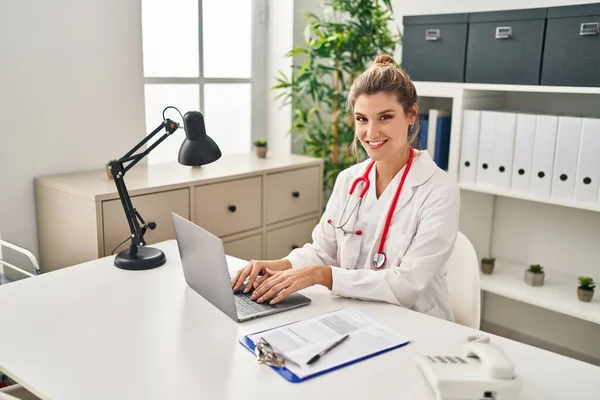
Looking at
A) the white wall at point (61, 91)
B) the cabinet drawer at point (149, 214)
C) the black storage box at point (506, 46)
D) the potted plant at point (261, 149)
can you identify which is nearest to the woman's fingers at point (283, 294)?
the cabinet drawer at point (149, 214)

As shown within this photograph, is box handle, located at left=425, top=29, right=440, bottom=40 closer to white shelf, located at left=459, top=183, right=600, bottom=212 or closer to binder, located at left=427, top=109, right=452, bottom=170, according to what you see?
binder, located at left=427, top=109, right=452, bottom=170

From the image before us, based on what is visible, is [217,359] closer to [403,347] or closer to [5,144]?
[403,347]

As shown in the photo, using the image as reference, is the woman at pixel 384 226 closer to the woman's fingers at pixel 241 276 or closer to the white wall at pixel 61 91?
the woman's fingers at pixel 241 276

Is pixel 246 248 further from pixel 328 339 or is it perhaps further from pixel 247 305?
pixel 328 339

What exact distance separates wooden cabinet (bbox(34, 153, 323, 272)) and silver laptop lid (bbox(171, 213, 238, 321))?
662 millimetres

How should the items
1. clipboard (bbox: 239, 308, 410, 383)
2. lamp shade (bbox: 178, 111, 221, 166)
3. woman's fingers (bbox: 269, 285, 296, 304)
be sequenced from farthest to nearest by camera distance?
lamp shade (bbox: 178, 111, 221, 166), woman's fingers (bbox: 269, 285, 296, 304), clipboard (bbox: 239, 308, 410, 383)

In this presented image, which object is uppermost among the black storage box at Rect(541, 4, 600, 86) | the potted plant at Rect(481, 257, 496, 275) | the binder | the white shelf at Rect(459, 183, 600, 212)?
the black storage box at Rect(541, 4, 600, 86)

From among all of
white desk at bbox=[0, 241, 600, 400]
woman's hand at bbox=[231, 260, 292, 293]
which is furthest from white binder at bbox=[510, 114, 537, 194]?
woman's hand at bbox=[231, 260, 292, 293]

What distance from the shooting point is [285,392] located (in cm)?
117

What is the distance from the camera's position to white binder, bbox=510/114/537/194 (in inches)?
99.9

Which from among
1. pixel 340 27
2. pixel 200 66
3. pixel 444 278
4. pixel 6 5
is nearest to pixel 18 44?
pixel 6 5

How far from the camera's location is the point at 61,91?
2521 millimetres

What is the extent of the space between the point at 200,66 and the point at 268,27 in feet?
1.93

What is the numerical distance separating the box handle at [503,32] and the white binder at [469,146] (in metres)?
0.34
